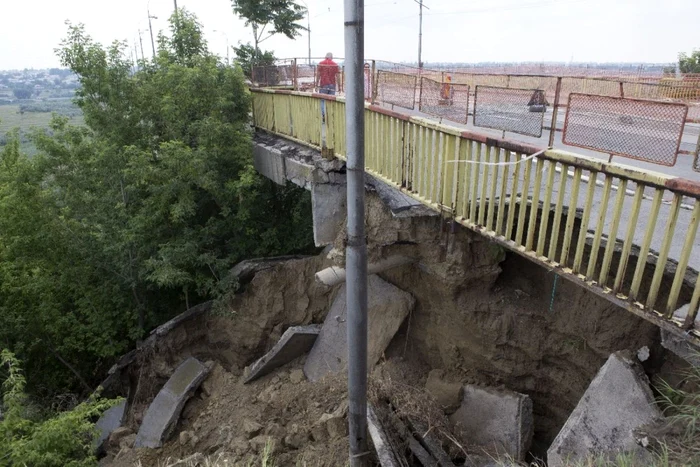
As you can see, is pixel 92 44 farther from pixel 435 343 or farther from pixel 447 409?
pixel 447 409

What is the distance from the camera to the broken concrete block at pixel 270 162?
970 centimetres

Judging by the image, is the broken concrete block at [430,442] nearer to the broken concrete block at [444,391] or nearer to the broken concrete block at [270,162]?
the broken concrete block at [444,391]

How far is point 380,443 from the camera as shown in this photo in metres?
5.08

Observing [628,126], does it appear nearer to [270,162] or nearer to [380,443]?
[380,443]

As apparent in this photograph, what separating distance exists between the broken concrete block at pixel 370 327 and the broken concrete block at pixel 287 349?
0.19 m

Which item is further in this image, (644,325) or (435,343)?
(435,343)

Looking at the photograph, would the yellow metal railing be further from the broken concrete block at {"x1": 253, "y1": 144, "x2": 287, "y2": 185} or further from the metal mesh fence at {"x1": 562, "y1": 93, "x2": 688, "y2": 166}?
the broken concrete block at {"x1": 253, "y1": 144, "x2": 287, "y2": 185}

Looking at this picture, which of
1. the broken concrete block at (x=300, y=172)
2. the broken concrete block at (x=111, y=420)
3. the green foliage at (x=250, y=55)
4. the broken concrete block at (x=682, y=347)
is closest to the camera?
the broken concrete block at (x=682, y=347)

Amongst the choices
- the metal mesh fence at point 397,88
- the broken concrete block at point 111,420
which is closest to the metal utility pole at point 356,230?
the metal mesh fence at point 397,88

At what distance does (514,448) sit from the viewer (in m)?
5.93

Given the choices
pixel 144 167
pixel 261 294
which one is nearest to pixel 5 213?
pixel 144 167

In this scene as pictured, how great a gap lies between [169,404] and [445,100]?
807cm

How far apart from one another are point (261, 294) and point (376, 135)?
A: 5.11 metres

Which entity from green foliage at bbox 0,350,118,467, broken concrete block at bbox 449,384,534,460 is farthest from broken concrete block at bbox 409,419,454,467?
green foliage at bbox 0,350,118,467
